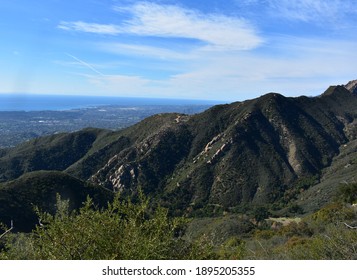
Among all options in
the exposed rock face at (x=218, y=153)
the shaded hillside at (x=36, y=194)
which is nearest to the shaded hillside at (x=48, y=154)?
the exposed rock face at (x=218, y=153)

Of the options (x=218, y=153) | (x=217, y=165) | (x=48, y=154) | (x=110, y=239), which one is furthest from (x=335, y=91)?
(x=110, y=239)

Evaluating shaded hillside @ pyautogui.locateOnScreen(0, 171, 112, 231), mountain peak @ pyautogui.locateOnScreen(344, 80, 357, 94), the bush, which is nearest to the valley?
shaded hillside @ pyautogui.locateOnScreen(0, 171, 112, 231)

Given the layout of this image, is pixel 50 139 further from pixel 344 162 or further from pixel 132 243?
pixel 132 243

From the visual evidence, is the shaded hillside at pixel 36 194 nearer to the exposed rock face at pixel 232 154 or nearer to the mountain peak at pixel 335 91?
the exposed rock face at pixel 232 154

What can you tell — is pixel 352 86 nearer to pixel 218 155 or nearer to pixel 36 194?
pixel 218 155

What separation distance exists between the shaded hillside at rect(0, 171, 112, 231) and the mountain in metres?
10.9

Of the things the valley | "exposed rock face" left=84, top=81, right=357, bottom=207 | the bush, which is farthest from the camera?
"exposed rock face" left=84, top=81, right=357, bottom=207

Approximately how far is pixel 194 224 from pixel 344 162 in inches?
2043

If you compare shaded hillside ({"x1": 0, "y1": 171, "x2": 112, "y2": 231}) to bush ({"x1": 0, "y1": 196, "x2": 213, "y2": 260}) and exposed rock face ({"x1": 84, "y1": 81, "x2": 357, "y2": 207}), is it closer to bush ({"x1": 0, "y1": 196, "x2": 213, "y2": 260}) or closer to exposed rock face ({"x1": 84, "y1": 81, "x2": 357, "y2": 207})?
exposed rock face ({"x1": 84, "y1": 81, "x2": 357, "y2": 207})

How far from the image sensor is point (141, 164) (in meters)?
97.6

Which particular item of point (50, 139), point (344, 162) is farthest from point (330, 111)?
point (50, 139)

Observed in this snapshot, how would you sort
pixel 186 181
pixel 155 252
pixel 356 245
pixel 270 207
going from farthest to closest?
pixel 186 181 < pixel 270 207 < pixel 356 245 < pixel 155 252

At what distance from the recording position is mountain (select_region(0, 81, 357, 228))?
278 feet

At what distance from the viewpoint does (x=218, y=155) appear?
308 ft
